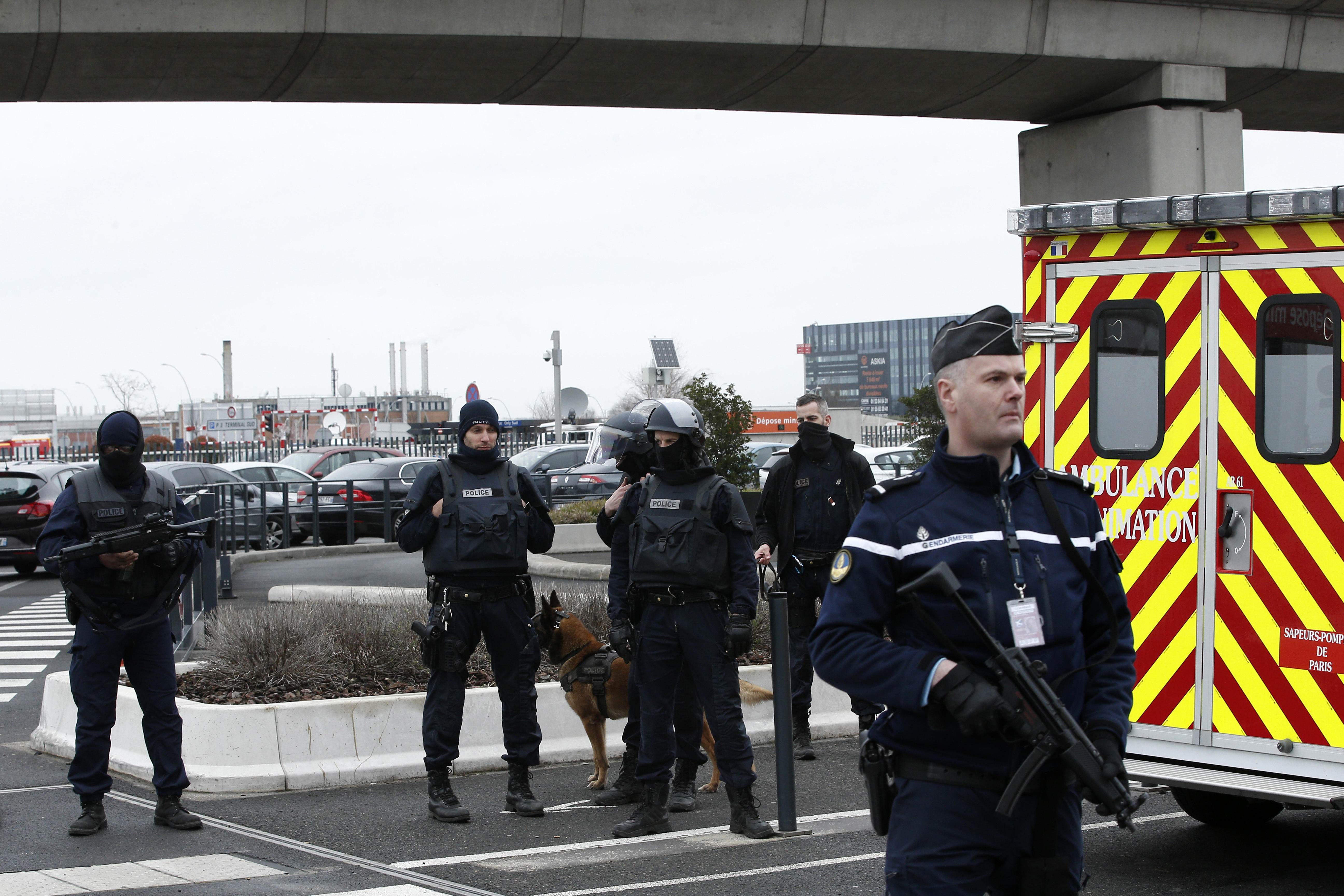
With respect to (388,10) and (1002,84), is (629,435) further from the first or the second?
(1002,84)

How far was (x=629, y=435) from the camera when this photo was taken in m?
7.16

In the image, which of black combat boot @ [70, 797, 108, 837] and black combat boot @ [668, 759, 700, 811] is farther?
black combat boot @ [668, 759, 700, 811]

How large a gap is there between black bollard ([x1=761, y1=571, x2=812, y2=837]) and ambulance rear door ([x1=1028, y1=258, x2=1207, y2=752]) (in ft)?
4.73

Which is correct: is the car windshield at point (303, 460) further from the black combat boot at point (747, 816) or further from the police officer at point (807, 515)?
the black combat boot at point (747, 816)

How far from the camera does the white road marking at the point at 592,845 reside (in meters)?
6.09

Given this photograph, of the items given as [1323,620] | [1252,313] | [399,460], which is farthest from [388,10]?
[399,460]

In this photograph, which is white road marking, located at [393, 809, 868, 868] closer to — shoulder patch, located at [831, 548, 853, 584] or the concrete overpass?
shoulder patch, located at [831, 548, 853, 584]

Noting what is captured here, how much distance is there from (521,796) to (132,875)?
1911 millimetres

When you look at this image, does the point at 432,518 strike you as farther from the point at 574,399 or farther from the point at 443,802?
the point at 574,399

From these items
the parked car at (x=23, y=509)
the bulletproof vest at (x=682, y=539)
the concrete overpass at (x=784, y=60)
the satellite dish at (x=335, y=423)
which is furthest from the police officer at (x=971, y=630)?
the satellite dish at (x=335, y=423)

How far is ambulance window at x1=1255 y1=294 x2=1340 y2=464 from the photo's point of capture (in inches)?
211

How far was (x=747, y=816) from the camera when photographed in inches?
254

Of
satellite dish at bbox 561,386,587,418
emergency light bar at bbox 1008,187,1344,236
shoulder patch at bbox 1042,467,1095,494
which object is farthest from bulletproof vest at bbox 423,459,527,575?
satellite dish at bbox 561,386,587,418

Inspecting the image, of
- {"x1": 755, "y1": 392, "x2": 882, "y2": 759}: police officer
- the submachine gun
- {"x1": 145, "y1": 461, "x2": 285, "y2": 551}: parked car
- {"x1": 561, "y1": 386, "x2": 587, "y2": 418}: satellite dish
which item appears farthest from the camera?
{"x1": 561, "y1": 386, "x2": 587, "y2": 418}: satellite dish
